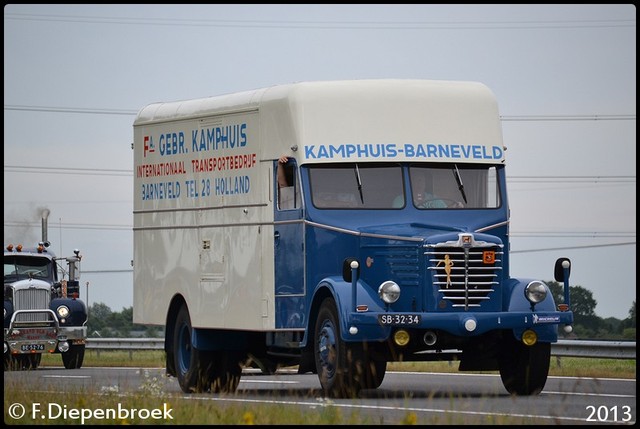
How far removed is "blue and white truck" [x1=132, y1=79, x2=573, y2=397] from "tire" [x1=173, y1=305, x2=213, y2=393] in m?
0.04

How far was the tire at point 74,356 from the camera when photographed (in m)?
33.1

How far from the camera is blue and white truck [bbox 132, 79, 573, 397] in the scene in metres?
18.9

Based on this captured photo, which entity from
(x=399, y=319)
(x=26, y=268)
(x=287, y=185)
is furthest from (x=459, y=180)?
(x=26, y=268)

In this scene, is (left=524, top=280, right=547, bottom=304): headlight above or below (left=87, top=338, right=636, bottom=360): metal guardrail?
above

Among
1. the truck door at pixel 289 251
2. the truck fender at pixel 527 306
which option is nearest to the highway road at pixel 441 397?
the truck fender at pixel 527 306

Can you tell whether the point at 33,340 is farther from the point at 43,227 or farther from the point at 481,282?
the point at 43,227

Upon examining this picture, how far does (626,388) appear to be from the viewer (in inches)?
846

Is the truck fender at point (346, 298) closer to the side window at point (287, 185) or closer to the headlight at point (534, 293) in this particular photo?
the side window at point (287, 185)

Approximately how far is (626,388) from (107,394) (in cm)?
709

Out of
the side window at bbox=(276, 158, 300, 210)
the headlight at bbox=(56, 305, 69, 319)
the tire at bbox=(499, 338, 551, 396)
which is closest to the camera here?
the tire at bbox=(499, 338, 551, 396)

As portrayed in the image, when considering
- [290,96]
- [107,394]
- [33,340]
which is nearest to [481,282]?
[290,96]

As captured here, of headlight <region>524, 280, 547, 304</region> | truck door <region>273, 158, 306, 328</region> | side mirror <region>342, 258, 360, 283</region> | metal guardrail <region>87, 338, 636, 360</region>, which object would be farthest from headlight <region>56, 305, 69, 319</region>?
headlight <region>524, 280, 547, 304</region>

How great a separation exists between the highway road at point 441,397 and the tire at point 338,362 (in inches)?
7.6

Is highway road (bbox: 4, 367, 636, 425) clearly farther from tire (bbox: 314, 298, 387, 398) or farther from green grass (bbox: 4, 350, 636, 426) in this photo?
tire (bbox: 314, 298, 387, 398)
